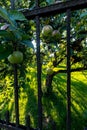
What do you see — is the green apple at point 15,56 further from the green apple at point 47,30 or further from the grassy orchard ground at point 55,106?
the grassy orchard ground at point 55,106

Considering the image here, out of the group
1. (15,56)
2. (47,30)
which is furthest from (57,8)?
(15,56)

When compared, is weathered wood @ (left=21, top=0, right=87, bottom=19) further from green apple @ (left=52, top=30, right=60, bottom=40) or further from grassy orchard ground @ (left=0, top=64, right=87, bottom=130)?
grassy orchard ground @ (left=0, top=64, right=87, bottom=130)

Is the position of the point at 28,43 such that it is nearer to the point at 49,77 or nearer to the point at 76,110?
the point at 49,77

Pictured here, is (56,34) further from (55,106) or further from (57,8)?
(55,106)

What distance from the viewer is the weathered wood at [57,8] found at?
1.14m

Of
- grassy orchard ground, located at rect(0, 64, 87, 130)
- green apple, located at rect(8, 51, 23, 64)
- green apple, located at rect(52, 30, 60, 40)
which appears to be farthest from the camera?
grassy orchard ground, located at rect(0, 64, 87, 130)

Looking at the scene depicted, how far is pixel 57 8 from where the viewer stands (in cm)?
121

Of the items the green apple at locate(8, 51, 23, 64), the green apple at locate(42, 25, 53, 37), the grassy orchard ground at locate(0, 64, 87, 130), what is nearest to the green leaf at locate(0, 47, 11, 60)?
the green apple at locate(8, 51, 23, 64)

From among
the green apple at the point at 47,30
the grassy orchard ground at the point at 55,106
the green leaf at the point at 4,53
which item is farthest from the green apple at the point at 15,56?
the grassy orchard ground at the point at 55,106

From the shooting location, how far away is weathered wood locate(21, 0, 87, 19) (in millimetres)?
1141

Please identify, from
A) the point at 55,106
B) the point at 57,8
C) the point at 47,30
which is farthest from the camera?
the point at 55,106

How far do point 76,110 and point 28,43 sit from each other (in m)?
3.29

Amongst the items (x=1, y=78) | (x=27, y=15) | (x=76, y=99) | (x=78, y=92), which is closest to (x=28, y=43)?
(x=27, y=15)

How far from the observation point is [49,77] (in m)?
4.18
